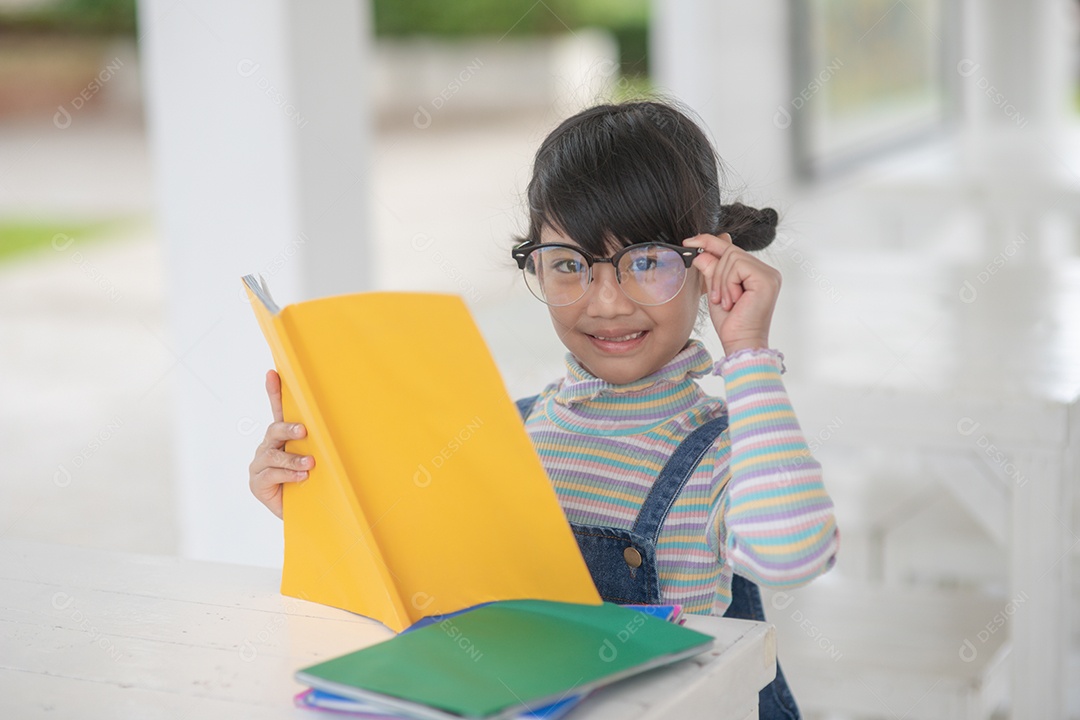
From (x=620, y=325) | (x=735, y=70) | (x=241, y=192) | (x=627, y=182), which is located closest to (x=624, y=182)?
(x=627, y=182)

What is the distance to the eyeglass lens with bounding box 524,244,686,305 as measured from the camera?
3.31 feet

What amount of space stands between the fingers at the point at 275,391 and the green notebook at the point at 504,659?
22cm

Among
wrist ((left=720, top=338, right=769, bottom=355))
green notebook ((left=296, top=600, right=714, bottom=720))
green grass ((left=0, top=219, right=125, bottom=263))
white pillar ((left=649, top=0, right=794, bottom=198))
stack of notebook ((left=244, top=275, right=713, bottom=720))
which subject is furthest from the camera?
green grass ((left=0, top=219, right=125, bottom=263))

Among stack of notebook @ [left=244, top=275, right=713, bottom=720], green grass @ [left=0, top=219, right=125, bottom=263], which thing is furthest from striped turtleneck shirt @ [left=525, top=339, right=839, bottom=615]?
green grass @ [left=0, top=219, right=125, bottom=263]

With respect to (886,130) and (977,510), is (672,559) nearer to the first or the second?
(977,510)

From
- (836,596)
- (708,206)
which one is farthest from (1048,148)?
(708,206)

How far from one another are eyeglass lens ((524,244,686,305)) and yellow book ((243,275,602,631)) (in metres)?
0.18

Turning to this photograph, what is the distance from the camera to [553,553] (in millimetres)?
885

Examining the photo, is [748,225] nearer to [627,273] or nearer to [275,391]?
[627,273]

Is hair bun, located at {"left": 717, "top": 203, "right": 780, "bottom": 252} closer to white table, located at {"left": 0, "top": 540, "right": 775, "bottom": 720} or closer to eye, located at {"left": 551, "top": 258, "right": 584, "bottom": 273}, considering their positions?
eye, located at {"left": 551, "top": 258, "right": 584, "bottom": 273}

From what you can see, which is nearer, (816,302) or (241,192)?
(241,192)

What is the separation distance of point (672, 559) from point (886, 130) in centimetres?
367

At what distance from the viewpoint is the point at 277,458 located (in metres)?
0.92

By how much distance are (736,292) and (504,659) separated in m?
0.36
